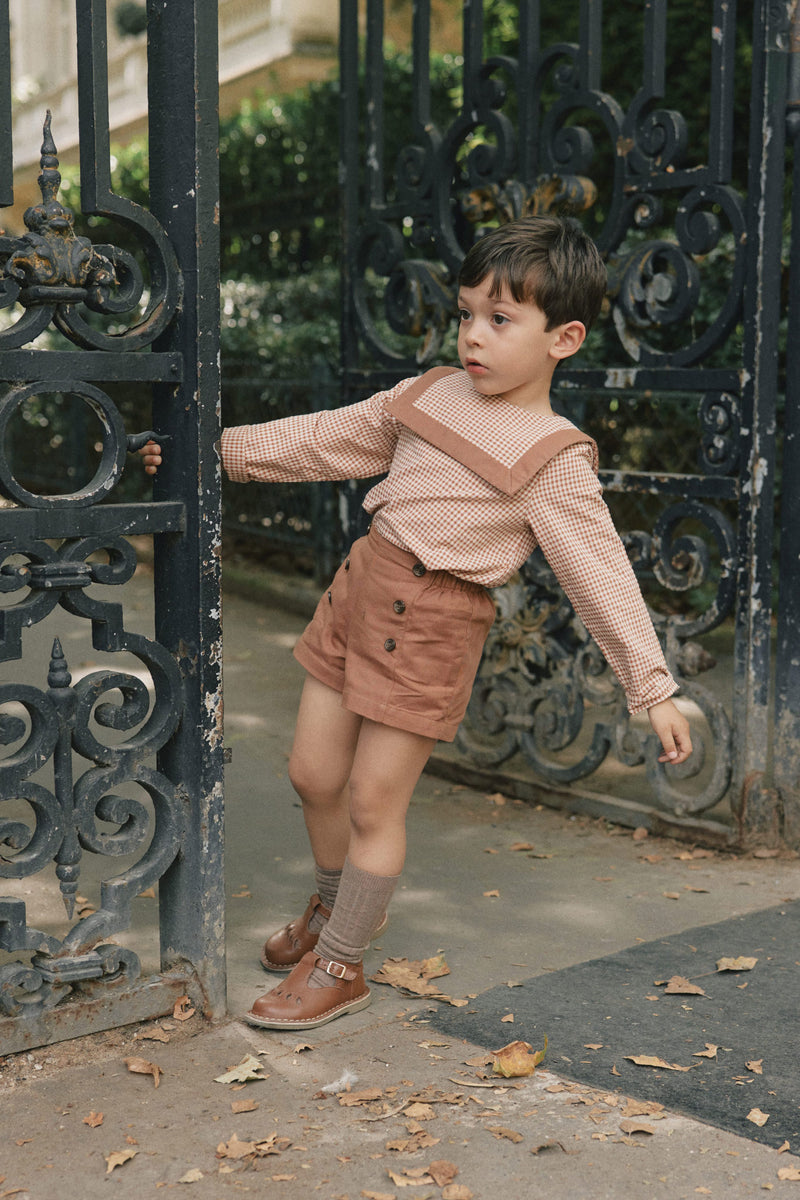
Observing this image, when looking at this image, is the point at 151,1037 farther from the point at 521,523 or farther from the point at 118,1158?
the point at 521,523

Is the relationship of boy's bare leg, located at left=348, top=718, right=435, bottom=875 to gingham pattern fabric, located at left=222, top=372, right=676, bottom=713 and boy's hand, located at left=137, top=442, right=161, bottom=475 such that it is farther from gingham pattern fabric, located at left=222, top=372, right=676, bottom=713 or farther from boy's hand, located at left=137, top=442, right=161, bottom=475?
boy's hand, located at left=137, top=442, right=161, bottom=475

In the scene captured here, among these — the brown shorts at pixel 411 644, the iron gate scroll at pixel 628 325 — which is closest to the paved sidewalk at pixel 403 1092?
the iron gate scroll at pixel 628 325

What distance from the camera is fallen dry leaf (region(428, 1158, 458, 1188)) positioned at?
228 centimetres

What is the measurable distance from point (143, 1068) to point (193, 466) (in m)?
1.15

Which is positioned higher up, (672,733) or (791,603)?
(791,603)

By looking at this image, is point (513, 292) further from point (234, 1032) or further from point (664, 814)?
point (664, 814)

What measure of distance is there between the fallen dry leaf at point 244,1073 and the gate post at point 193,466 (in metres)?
0.23

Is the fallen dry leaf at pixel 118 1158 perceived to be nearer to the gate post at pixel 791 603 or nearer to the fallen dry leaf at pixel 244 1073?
the fallen dry leaf at pixel 244 1073

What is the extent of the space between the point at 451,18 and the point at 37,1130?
15.7m

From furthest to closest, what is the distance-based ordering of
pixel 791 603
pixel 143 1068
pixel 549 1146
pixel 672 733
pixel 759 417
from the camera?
pixel 791 603 < pixel 759 417 < pixel 672 733 < pixel 143 1068 < pixel 549 1146

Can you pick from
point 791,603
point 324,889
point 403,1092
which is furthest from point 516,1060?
point 791,603

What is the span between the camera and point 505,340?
2779 mm

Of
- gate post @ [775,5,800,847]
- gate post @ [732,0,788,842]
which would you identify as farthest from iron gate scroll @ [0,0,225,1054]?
gate post @ [775,5,800,847]

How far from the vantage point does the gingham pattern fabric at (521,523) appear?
9.22ft
